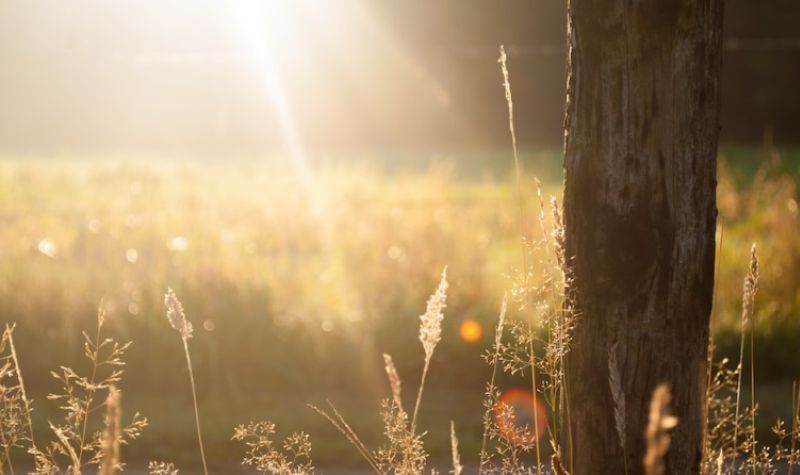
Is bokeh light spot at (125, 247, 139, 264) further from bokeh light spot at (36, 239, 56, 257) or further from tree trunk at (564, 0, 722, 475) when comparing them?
tree trunk at (564, 0, 722, 475)

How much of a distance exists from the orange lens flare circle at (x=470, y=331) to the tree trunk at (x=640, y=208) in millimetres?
3762

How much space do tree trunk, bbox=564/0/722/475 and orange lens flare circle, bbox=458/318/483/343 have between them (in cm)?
376

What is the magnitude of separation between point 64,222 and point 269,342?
4200 mm

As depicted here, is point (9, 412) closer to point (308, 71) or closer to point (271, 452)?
point (271, 452)

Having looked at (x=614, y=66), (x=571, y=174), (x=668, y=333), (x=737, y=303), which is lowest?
(x=737, y=303)

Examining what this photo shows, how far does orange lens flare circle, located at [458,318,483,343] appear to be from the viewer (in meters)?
6.52

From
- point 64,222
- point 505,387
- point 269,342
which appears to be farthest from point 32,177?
point 505,387

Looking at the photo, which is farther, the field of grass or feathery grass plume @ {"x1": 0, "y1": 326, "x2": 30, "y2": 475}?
the field of grass

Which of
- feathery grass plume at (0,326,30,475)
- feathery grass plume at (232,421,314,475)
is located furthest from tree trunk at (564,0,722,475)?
feathery grass plume at (0,326,30,475)

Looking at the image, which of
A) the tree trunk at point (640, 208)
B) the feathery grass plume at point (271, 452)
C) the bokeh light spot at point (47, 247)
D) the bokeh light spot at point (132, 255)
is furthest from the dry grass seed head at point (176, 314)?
the bokeh light spot at point (132, 255)

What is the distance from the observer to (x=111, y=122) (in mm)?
23641

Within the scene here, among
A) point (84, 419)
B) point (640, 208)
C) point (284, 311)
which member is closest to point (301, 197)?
point (284, 311)

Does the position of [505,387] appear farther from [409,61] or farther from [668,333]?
[409,61]

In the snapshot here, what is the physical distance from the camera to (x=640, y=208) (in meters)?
2.62
